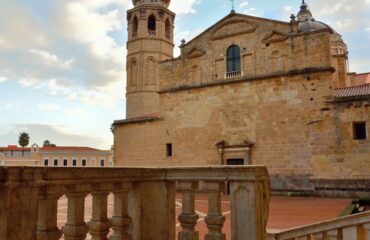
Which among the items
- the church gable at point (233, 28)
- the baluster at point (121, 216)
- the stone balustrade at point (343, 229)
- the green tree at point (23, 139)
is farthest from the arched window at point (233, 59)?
the green tree at point (23, 139)

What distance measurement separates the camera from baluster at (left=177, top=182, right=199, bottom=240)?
3240mm

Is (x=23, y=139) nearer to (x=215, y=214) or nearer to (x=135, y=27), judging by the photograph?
(x=135, y=27)

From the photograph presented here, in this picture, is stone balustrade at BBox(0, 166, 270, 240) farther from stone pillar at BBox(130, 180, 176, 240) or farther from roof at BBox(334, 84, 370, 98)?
roof at BBox(334, 84, 370, 98)

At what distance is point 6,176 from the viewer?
2127 millimetres

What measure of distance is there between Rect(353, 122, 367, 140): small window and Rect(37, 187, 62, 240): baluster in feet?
59.3

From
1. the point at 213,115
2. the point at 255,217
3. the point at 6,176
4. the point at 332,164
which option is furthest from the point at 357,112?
the point at 6,176

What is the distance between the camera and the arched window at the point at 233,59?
71.5 feet

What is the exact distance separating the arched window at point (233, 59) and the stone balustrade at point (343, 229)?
17055 millimetres

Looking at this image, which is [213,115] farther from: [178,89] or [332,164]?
[332,164]

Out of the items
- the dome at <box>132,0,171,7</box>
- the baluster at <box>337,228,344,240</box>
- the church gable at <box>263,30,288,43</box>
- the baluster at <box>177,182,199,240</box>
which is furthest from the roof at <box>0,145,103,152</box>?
the baluster at <box>177,182,199,240</box>

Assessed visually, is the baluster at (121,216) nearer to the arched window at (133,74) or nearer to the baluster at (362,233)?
the baluster at (362,233)

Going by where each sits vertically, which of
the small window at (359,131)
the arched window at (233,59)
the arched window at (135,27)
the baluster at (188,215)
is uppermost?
the arched window at (135,27)

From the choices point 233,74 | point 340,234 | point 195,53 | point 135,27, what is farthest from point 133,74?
point 340,234

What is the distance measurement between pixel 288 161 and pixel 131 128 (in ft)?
39.0
